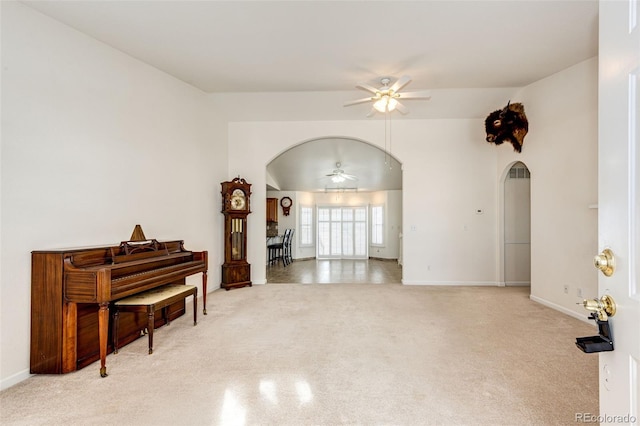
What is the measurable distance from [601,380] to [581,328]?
3.22 meters

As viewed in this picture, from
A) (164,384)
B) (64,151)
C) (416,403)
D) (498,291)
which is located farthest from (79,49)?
(498,291)

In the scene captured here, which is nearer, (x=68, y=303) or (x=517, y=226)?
(x=68, y=303)

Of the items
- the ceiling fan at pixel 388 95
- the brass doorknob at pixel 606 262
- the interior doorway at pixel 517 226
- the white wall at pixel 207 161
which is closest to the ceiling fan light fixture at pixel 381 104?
the ceiling fan at pixel 388 95

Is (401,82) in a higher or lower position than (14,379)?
higher

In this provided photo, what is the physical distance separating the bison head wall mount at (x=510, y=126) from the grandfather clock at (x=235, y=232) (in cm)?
400

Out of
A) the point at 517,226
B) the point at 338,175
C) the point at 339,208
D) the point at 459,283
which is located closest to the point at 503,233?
the point at 517,226

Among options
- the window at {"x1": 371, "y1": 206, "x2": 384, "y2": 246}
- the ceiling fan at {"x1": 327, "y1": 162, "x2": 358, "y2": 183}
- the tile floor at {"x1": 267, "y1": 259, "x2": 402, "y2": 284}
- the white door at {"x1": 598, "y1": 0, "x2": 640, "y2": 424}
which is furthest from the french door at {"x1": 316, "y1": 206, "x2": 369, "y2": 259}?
the white door at {"x1": 598, "y1": 0, "x2": 640, "y2": 424}

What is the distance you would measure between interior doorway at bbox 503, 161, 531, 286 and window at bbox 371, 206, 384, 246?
4.65 meters

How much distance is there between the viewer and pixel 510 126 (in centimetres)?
445

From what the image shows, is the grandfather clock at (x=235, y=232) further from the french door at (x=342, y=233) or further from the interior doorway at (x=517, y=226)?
the french door at (x=342, y=233)

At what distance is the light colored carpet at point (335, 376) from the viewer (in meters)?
1.91

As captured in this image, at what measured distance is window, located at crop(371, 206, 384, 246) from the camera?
32.7ft

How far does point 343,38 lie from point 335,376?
3.21m

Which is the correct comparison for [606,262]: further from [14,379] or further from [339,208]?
[339,208]
